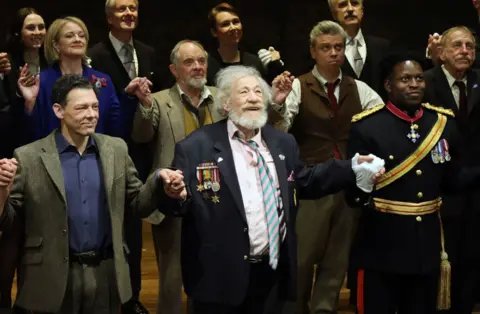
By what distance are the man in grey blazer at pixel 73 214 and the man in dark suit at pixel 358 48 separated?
2.01m

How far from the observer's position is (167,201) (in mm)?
3941

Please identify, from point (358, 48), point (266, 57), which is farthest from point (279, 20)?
point (266, 57)

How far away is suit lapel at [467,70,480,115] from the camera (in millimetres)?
5211

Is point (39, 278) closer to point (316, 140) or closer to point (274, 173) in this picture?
point (274, 173)

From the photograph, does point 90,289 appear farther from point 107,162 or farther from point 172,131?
point 172,131

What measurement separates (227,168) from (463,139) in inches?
64.2

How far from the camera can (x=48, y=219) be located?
155 inches

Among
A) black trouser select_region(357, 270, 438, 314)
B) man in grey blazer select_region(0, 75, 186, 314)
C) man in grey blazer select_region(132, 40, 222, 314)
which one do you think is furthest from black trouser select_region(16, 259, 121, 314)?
black trouser select_region(357, 270, 438, 314)

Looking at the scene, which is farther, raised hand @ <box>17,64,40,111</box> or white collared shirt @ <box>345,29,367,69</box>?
white collared shirt @ <box>345,29,367,69</box>

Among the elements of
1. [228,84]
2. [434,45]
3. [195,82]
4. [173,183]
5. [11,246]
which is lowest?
[11,246]

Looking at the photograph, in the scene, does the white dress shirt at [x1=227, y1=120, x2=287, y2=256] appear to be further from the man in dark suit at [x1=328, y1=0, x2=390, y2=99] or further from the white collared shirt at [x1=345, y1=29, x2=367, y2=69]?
the white collared shirt at [x1=345, y1=29, x2=367, y2=69]

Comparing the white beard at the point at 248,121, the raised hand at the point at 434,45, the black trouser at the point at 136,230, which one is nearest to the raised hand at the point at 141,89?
the black trouser at the point at 136,230

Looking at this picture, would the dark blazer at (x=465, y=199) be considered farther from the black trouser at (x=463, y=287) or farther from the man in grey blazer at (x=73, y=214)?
the man in grey blazer at (x=73, y=214)

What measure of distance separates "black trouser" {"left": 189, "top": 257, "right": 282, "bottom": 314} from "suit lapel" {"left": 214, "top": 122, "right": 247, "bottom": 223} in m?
0.24
